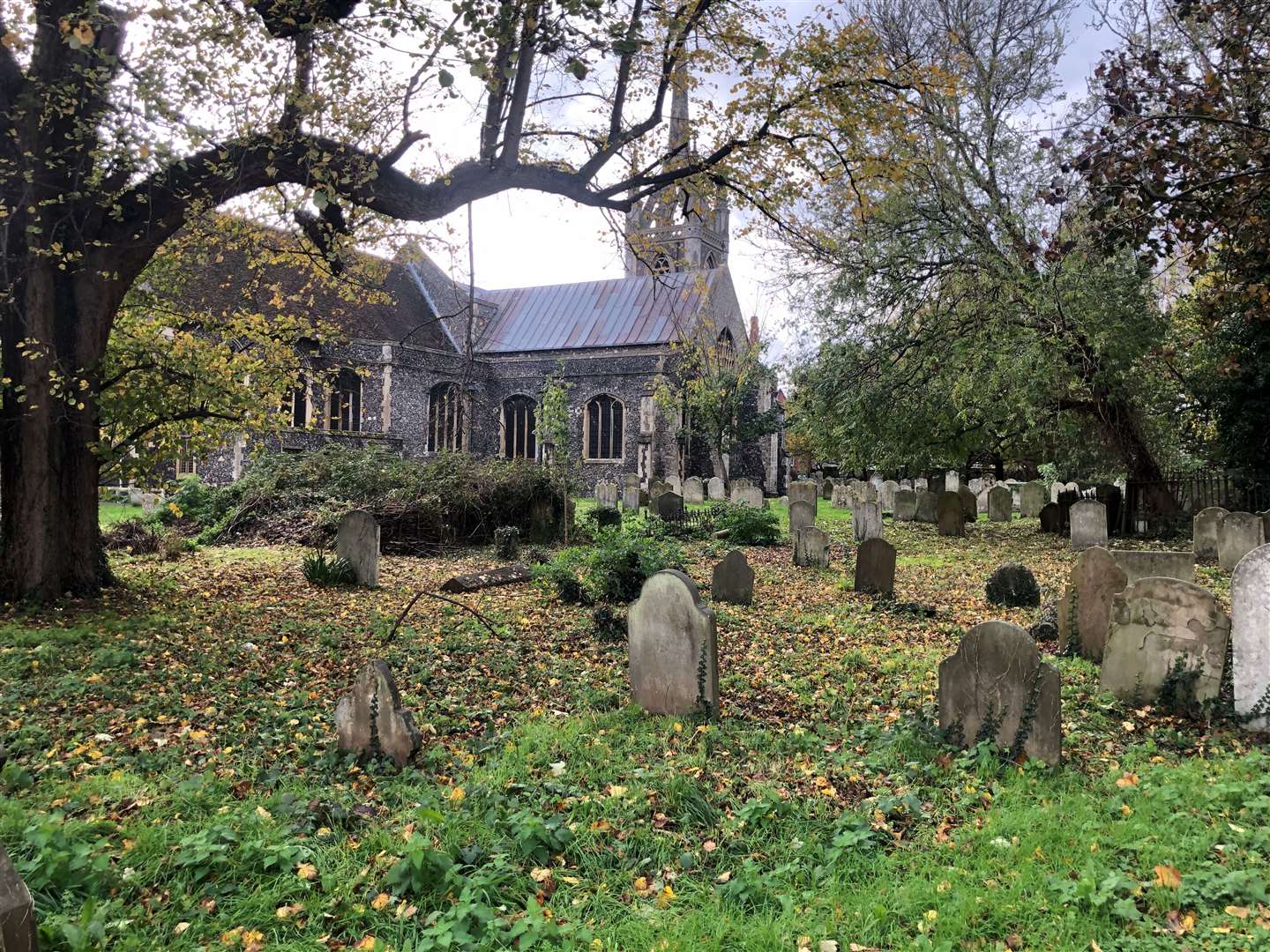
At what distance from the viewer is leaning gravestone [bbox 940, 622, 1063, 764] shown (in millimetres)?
3955

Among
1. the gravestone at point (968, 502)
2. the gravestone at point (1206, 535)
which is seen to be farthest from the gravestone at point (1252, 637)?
the gravestone at point (968, 502)

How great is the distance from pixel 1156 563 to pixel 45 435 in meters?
9.65

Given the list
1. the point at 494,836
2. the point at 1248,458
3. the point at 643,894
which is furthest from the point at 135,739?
the point at 1248,458

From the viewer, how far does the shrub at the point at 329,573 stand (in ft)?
30.2

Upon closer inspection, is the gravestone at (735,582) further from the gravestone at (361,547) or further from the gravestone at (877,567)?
the gravestone at (361,547)

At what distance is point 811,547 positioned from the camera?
37.3 ft

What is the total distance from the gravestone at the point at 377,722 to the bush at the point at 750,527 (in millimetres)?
10203

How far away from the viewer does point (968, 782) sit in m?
3.77

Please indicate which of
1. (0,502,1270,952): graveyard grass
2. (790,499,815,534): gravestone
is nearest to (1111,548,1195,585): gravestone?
(0,502,1270,952): graveyard grass

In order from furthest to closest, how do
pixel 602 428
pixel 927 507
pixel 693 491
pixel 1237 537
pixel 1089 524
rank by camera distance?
1. pixel 602 428
2. pixel 693 491
3. pixel 927 507
4. pixel 1089 524
5. pixel 1237 537

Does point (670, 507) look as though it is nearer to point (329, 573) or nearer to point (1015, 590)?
point (329, 573)

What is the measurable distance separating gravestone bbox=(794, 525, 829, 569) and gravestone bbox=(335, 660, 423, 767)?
316 inches

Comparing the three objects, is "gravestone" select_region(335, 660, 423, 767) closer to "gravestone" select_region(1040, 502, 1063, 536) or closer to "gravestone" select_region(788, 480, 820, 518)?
"gravestone" select_region(788, 480, 820, 518)

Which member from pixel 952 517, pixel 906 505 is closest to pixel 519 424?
pixel 906 505
